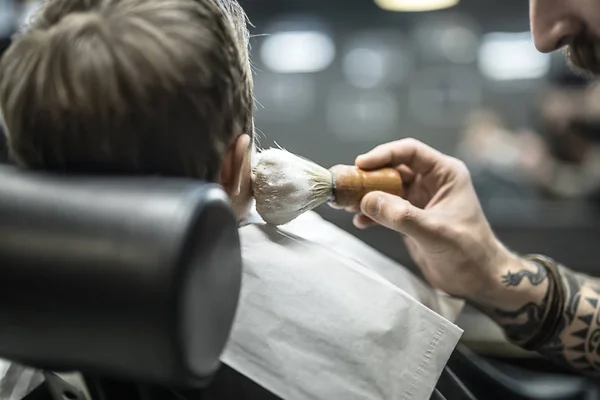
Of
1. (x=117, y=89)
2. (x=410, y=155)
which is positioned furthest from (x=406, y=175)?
(x=117, y=89)

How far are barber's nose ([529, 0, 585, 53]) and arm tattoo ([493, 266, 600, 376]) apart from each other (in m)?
0.46

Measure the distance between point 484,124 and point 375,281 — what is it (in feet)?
15.9

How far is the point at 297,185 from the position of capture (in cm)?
109

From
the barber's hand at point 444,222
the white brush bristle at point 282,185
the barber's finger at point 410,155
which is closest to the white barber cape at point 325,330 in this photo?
the white brush bristle at point 282,185

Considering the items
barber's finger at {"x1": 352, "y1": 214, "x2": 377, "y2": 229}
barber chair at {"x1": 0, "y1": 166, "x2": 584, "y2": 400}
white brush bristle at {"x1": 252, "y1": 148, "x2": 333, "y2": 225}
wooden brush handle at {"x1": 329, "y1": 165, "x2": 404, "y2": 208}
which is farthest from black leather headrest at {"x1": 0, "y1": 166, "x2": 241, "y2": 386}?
barber's finger at {"x1": 352, "y1": 214, "x2": 377, "y2": 229}

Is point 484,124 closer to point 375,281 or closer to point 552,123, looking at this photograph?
point 552,123

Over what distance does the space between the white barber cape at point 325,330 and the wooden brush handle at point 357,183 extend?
0.11 metres

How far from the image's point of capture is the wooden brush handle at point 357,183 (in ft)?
3.92

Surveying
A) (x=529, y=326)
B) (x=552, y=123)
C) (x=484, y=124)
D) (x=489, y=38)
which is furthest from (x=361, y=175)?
(x=489, y=38)

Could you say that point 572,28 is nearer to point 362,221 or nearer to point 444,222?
point 444,222

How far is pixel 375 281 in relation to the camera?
3.60ft

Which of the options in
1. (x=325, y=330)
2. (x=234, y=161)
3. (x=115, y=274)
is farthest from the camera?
(x=325, y=330)

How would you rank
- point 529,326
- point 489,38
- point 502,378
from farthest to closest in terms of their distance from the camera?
point 489,38
point 502,378
point 529,326

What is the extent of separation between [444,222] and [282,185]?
35 cm
